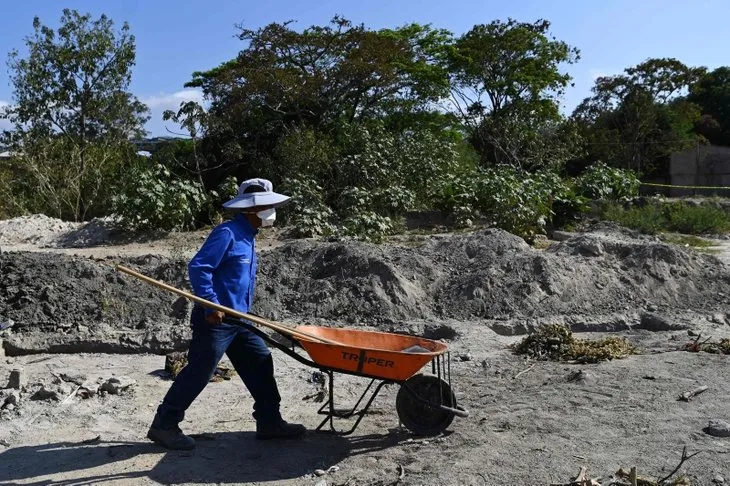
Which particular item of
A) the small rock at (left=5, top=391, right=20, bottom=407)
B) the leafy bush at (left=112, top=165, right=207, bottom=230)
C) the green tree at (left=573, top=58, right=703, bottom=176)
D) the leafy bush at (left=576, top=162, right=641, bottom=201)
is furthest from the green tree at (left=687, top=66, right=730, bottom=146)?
the small rock at (left=5, top=391, right=20, bottom=407)

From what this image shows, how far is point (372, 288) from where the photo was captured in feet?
29.0

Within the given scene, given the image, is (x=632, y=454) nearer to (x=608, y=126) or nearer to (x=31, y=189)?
(x=31, y=189)

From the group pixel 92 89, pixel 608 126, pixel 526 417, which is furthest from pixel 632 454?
pixel 608 126

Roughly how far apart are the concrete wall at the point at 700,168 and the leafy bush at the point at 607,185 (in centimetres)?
911

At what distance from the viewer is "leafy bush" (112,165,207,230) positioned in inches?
574

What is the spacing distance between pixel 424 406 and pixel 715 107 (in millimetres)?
34919

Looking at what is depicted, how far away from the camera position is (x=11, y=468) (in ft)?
15.1

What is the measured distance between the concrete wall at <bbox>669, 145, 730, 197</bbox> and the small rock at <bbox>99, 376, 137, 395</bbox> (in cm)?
2510

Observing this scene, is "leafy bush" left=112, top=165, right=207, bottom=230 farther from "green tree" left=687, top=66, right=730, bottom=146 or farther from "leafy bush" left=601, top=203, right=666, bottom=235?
"green tree" left=687, top=66, right=730, bottom=146

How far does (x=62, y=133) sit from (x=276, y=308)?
48.7ft

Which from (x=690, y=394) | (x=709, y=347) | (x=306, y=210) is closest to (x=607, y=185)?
(x=306, y=210)

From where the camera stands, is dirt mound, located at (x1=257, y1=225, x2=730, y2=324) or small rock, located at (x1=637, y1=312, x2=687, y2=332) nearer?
small rock, located at (x1=637, y1=312, x2=687, y2=332)

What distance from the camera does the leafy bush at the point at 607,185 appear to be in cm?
1916

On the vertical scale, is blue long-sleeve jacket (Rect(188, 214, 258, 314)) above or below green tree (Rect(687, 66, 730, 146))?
below
